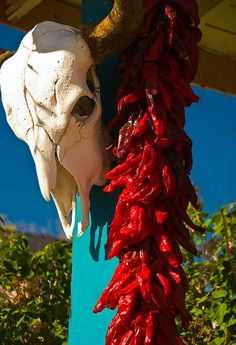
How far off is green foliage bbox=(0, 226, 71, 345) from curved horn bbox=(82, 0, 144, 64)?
1285 millimetres

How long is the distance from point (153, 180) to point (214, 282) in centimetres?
139

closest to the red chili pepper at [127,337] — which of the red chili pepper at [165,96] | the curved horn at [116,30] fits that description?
the red chili pepper at [165,96]

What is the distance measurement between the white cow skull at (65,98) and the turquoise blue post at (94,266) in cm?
6

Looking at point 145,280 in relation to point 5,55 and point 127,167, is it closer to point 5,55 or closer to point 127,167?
point 127,167

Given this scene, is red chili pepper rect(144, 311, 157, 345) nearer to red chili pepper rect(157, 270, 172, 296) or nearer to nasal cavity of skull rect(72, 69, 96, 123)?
red chili pepper rect(157, 270, 172, 296)

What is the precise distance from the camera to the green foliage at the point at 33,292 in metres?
2.66

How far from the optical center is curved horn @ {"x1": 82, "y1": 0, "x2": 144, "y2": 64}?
4.87ft

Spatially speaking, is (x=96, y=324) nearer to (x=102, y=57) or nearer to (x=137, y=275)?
(x=137, y=275)

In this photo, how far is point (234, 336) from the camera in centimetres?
240

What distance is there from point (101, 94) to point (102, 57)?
13 cm

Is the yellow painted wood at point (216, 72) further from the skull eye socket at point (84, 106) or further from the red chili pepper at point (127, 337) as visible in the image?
the red chili pepper at point (127, 337)

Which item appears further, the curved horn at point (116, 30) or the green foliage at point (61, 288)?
the green foliage at point (61, 288)

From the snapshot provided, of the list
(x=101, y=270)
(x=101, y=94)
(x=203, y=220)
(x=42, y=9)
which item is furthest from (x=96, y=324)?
(x=203, y=220)

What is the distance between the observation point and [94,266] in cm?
161
